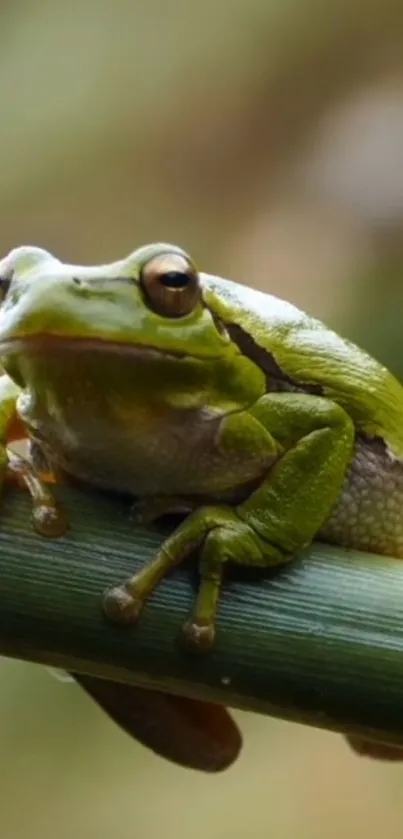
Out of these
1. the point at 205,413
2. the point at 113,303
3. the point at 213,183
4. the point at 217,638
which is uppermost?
the point at 113,303

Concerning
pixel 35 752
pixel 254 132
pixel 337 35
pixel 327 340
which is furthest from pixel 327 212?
pixel 327 340

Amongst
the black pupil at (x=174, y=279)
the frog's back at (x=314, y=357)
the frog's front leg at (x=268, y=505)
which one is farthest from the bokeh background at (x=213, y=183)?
the black pupil at (x=174, y=279)

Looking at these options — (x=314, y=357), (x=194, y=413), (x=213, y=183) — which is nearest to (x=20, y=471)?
(x=194, y=413)

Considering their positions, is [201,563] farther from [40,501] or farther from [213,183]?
[213,183]

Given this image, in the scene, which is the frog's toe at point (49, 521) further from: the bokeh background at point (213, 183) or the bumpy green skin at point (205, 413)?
the bokeh background at point (213, 183)

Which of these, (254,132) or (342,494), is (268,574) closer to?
(342,494)

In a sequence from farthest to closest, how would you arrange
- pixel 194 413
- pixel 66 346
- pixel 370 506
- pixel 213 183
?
pixel 213 183 < pixel 370 506 < pixel 194 413 < pixel 66 346
